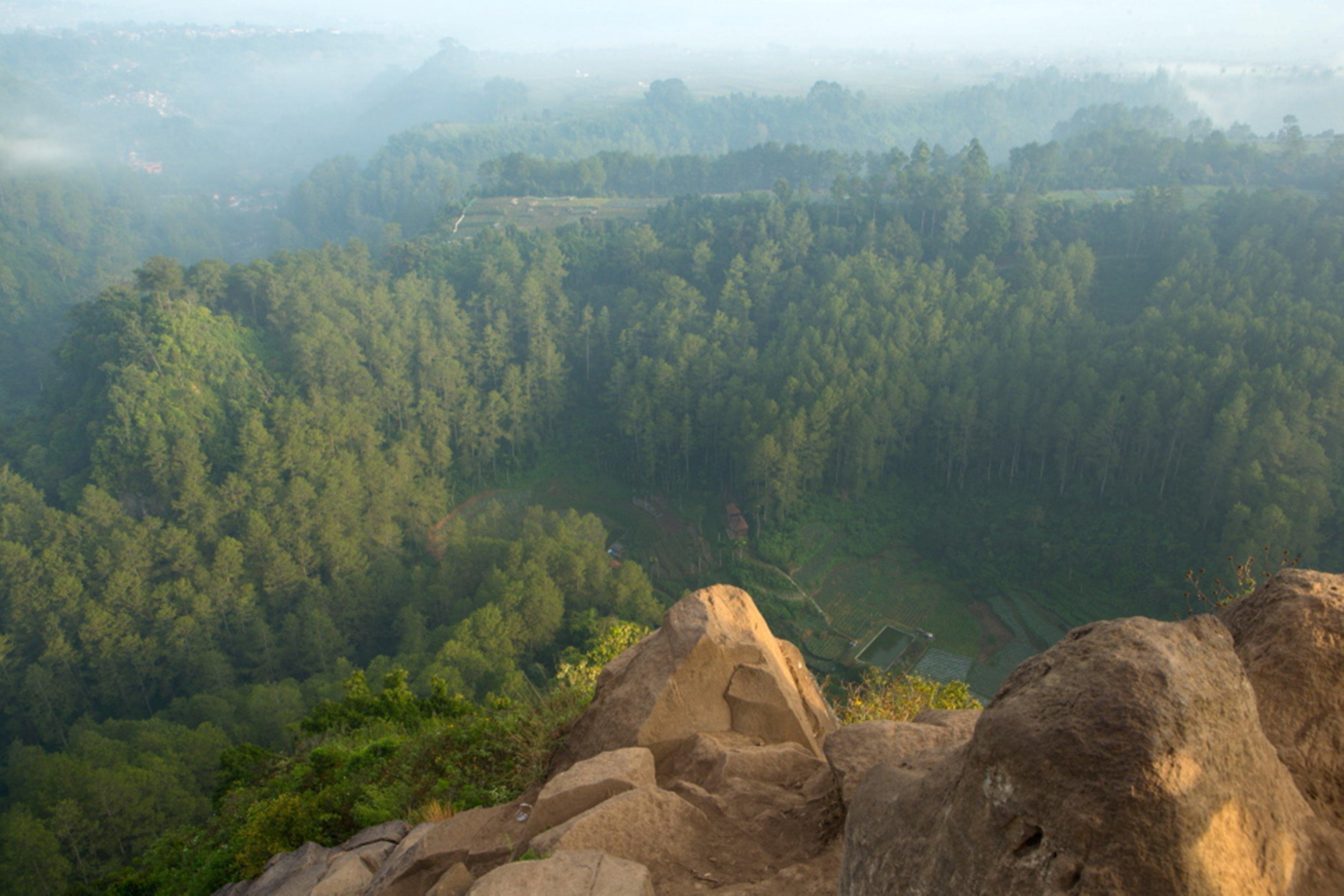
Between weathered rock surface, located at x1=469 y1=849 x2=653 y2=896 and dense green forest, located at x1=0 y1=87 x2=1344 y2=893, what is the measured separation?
14.5 ft

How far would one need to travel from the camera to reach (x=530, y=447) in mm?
59750

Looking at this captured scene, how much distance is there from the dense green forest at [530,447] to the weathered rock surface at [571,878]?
4405 mm

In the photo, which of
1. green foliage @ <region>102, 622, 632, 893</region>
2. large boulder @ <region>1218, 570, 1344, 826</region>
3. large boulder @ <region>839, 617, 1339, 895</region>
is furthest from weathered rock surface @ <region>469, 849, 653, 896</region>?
large boulder @ <region>1218, 570, 1344, 826</region>

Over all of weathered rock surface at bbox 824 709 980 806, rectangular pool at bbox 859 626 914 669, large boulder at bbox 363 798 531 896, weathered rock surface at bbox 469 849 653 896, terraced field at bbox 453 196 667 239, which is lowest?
rectangular pool at bbox 859 626 914 669

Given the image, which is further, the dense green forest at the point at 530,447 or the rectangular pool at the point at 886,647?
the rectangular pool at the point at 886,647

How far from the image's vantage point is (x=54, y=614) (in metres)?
37.8

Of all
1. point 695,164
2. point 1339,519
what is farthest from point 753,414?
point 695,164

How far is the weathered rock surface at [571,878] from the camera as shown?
7785 millimetres

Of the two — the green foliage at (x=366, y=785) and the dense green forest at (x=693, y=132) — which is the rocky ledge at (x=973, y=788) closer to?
the green foliage at (x=366, y=785)

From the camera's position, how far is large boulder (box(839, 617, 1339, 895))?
4777 millimetres

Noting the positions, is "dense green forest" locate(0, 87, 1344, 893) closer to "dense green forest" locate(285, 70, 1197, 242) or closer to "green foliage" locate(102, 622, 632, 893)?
"green foliage" locate(102, 622, 632, 893)

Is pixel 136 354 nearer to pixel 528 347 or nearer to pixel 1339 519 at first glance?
pixel 528 347

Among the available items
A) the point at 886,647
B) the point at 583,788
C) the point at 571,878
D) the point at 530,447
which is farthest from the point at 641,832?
the point at 530,447

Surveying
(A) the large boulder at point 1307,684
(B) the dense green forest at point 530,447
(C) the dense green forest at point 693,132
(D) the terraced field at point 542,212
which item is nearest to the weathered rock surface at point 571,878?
(B) the dense green forest at point 530,447
